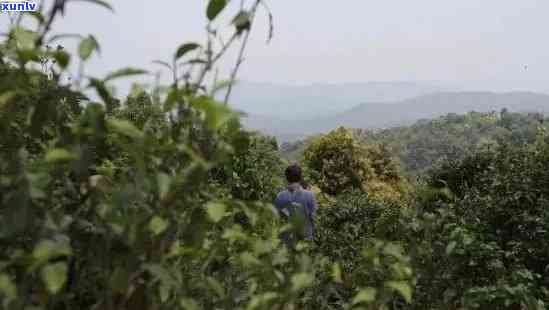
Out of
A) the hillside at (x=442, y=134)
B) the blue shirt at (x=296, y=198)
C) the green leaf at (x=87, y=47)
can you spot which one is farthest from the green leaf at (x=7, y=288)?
the hillside at (x=442, y=134)

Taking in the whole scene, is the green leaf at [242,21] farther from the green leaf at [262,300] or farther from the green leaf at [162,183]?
the green leaf at [262,300]

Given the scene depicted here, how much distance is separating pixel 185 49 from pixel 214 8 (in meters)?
0.15

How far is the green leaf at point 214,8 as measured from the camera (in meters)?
1.42

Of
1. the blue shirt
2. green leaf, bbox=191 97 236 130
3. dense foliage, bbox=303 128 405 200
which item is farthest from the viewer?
dense foliage, bbox=303 128 405 200

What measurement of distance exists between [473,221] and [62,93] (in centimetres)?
515

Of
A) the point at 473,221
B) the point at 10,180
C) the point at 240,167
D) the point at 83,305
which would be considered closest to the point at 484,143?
the point at 473,221

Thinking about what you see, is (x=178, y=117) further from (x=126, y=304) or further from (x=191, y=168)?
(x=126, y=304)

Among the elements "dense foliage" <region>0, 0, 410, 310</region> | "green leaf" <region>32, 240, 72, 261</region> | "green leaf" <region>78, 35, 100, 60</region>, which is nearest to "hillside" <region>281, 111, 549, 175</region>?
"dense foliage" <region>0, 0, 410, 310</region>

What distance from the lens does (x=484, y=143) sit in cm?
775

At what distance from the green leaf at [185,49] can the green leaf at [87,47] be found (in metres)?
0.21

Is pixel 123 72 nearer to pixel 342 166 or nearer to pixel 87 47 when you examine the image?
pixel 87 47

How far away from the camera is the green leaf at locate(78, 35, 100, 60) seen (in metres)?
1.40

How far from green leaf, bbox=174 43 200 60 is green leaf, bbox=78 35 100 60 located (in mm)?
211

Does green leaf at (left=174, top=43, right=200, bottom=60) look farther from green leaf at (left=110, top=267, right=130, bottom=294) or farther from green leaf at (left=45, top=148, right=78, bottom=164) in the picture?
green leaf at (left=110, top=267, right=130, bottom=294)
